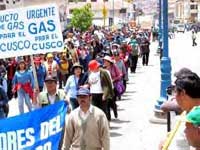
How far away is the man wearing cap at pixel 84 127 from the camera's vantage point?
6.88 meters

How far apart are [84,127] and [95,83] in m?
5.93

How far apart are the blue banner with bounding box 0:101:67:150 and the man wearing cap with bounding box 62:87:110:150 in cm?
14

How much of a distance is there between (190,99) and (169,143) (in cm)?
36

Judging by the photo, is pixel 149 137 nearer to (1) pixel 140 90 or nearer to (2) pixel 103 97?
(2) pixel 103 97

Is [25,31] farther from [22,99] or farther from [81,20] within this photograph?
[81,20]

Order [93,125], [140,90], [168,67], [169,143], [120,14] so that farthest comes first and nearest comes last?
[120,14] < [140,90] < [168,67] < [93,125] < [169,143]

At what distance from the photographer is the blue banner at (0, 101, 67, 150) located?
673 cm

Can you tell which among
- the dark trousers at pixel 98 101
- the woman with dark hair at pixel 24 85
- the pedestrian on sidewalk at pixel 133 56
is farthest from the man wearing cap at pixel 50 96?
the pedestrian on sidewalk at pixel 133 56

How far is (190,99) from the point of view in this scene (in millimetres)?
4336

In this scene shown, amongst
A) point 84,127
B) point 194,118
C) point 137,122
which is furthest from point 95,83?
point 194,118

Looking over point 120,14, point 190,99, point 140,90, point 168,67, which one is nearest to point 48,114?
point 190,99

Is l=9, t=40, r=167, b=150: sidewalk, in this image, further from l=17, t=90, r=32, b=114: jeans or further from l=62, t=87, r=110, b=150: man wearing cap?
l=62, t=87, r=110, b=150: man wearing cap

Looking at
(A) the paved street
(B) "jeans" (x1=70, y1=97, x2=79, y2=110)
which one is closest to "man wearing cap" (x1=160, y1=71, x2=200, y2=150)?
(A) the paved street

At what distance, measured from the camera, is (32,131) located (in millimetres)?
6887
